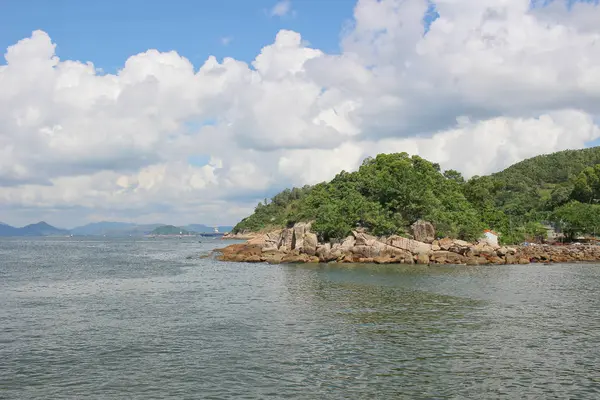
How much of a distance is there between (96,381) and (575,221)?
127 meters

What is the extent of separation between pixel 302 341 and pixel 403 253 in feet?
188

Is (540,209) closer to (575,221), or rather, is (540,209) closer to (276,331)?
(575,221)

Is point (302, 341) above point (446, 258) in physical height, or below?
below

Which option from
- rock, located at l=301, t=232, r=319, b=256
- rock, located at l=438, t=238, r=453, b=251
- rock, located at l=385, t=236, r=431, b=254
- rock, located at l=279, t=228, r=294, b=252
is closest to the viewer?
rock, located at l=385, t=236, r=431, b=254

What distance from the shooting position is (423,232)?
295 ft

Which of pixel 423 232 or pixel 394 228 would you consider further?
pixel 423 232

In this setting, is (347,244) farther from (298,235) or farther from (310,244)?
(298,235)

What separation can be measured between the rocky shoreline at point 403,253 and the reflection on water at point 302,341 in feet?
96.0

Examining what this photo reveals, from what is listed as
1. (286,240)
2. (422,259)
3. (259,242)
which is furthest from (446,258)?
(259,242)

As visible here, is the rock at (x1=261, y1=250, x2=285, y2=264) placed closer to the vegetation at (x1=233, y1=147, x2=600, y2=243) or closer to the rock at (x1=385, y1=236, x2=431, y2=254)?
the vegetation at (x1=233, y1=147, x2=600, y2=243)

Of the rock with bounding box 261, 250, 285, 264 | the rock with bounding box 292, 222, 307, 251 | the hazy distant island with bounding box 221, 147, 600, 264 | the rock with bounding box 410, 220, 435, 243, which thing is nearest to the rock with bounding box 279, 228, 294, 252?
the hazy distant island with bounding box 221, 147, 600, 264

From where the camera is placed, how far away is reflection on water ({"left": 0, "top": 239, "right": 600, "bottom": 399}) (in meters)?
20.6

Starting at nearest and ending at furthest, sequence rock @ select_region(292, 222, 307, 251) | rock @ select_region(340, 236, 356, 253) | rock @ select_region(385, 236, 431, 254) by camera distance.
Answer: rock @ select_region(385, 236, 431, 254) < rock @ select_region(340, 236, 356, 253) < rock @ select_region(292, 222, 307, 251)

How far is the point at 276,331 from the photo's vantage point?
99.8 feet
